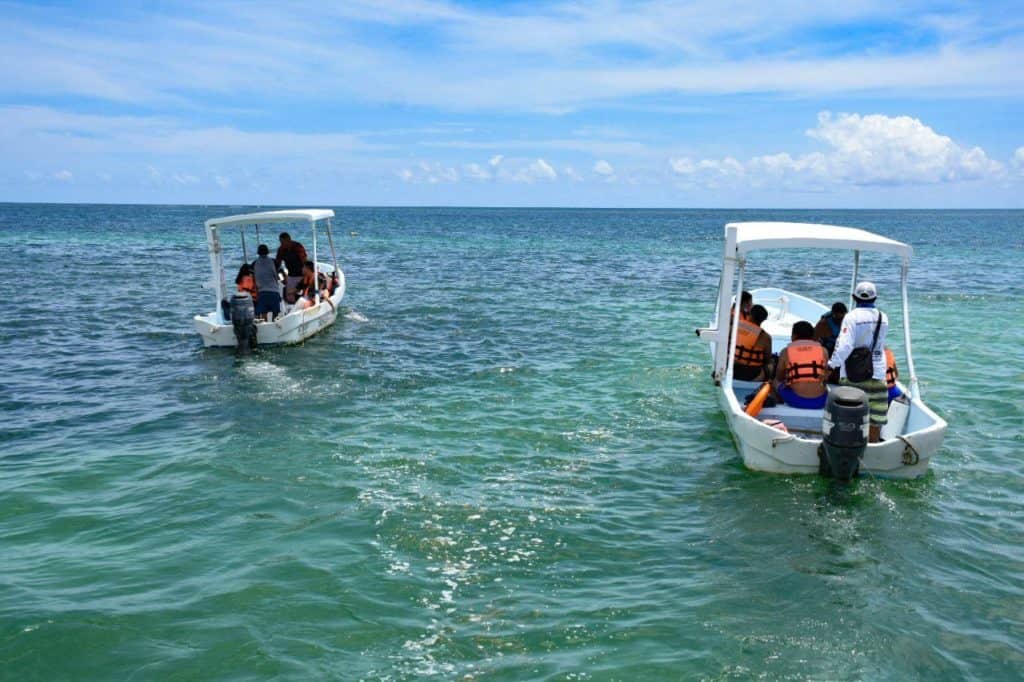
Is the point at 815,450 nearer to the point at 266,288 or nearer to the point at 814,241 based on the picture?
the point at 814,241

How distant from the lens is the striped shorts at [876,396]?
9.63 metres

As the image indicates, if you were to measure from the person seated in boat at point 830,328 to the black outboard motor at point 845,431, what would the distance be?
303 cm

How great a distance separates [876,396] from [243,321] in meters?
12.2

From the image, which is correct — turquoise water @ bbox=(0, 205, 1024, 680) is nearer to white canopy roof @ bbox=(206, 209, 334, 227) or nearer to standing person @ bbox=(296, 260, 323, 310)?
standing person @ bbox=(296, 260, 323, 310)

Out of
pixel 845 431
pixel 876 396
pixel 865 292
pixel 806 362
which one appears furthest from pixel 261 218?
A: pixel 845 431

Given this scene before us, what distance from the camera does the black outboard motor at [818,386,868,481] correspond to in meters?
8.67

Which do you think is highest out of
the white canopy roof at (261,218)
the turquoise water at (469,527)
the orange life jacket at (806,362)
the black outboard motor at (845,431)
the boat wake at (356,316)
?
the white canopy roof at (261,218)

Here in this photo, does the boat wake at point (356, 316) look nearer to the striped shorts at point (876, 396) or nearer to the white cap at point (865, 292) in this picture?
the white cap at point (865, 292)

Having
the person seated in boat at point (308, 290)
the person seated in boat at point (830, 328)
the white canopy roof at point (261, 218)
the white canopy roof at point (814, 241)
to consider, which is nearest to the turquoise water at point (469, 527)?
the person seated in boat at point (308, 290)

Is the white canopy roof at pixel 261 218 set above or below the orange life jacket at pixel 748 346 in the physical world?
above

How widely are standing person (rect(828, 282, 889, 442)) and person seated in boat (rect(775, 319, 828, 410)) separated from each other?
59 cm

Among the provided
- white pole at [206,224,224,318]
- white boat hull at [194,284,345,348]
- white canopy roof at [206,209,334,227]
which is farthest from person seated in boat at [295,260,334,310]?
white pole at [206,224,224,318]

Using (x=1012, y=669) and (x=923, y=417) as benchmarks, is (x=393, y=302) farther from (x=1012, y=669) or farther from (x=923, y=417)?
(x=1012, y=669)

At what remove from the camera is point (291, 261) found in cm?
1911
